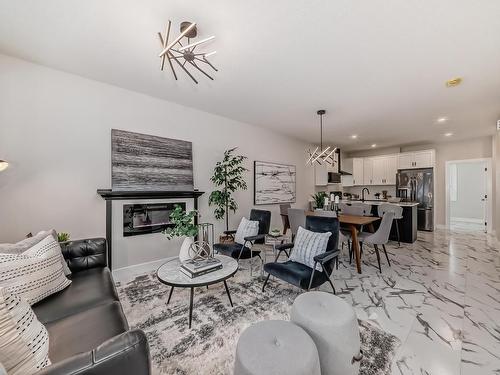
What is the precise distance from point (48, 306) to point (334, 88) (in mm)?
3950

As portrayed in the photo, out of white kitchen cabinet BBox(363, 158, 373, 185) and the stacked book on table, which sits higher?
white kitchen cabinet BBox(363, 158, 373, 185)

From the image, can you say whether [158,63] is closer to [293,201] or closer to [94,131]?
[94,131]

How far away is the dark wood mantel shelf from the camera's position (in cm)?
304

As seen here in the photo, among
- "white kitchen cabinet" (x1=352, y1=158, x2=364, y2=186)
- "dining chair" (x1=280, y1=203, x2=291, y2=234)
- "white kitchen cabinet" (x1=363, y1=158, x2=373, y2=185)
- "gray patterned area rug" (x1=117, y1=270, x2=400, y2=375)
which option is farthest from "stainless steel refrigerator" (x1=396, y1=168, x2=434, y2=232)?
"gray patterned area rug" (x1=117, y1=270, x2=400, y2=375)

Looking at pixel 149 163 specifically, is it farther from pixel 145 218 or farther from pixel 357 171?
pixel 357 171

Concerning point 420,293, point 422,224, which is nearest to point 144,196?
Result: point 420,293

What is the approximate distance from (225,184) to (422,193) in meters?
5.76

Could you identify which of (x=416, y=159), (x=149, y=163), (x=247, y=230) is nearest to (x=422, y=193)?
(x=416, y=159)

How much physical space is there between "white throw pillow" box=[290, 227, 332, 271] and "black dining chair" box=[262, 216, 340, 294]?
0.05 metres

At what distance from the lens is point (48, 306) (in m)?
1.56

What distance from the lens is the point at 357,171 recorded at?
24.7 feet

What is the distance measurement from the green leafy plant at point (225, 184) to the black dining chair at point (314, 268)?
1697mm

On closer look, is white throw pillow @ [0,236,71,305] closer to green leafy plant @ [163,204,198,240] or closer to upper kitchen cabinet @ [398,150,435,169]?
green leafy plant @ [163,204,198,240]

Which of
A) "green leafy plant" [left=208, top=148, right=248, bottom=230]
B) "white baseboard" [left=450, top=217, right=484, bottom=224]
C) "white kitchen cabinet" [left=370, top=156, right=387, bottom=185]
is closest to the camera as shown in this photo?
"green leafy plant" [left=208, top=148, right=248, bottom=230]
